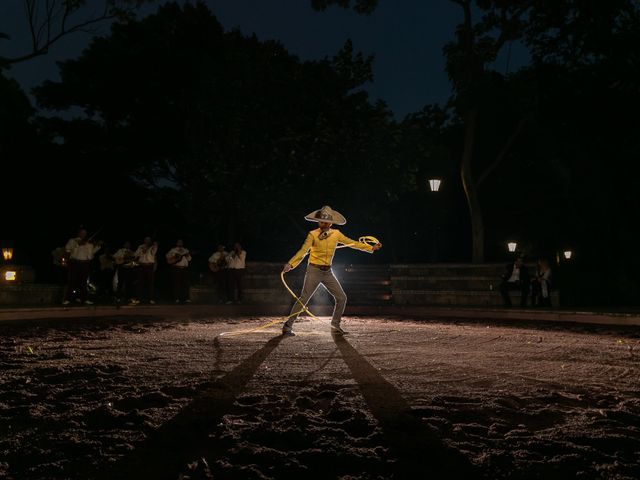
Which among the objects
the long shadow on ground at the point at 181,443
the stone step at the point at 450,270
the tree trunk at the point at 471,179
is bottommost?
the long shadow on ground at the point at 181,443

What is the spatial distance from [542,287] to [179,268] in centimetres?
1140

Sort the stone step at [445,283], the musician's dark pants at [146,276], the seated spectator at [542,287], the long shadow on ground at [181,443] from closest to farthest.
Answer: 1. the long shadow on ground at [181,443]
2. the musician's dark pants at [146,276]
3. the seated spectator at [542,287]
4. the stone step at [445,283]

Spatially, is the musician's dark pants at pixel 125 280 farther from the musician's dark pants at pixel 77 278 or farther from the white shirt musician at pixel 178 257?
the musician's dark pants at pixel 77 278

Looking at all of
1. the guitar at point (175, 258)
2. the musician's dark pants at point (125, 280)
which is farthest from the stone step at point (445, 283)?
the musician's dark pants at point (125, 280)

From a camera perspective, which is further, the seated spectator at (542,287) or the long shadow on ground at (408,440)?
the seated spectator at (542,287)

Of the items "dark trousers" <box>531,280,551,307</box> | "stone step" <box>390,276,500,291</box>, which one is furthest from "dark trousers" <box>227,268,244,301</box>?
"dark trousers" <box>531,280,551,307</box>

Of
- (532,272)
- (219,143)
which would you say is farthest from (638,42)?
(219,143)

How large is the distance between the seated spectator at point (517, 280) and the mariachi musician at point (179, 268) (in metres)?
10.1

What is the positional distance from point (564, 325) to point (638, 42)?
14604 mm

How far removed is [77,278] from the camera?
16.5m

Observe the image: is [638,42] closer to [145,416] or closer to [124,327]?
[124,327]

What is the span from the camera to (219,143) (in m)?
24.3

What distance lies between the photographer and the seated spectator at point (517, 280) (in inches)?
750

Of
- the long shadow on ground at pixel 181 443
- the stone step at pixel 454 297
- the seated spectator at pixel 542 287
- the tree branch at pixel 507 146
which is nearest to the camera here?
the long shadow on ground at pixel 181 443
